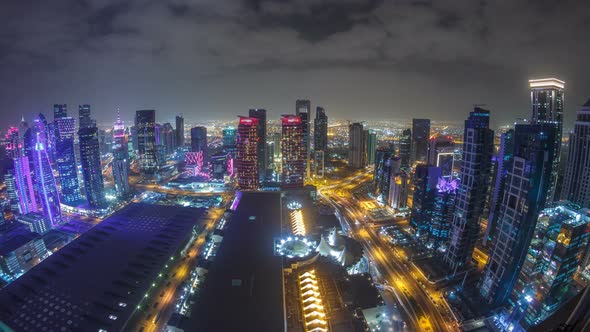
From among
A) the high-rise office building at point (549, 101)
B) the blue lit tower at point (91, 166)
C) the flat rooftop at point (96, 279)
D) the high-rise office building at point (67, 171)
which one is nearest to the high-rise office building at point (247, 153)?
the flat rooftop at point (96, 279)

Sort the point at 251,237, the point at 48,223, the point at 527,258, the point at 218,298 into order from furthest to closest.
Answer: the point at 48,223 → the point at 251,237 → the point at 218,298 → the point at 527,258

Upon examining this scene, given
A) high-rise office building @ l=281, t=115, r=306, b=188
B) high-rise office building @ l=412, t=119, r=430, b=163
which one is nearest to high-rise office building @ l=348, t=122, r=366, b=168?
high-rise office building @ l=412, t=119, r=430, b=163

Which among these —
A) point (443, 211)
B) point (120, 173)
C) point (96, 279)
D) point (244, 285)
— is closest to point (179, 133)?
point (120, 173)

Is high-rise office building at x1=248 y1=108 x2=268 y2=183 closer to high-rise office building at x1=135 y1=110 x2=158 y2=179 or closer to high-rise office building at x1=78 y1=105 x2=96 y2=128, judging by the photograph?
high-rise office building at x1=135 y1=110 x2=158 y2=179

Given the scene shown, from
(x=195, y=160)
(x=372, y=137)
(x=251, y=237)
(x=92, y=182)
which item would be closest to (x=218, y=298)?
(x=251, y=237)

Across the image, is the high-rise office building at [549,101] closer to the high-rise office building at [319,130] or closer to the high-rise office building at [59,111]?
the high-rise office building at [319,130]

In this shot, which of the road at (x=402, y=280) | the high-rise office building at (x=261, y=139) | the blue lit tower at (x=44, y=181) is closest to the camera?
the road at (x=402, y=280)

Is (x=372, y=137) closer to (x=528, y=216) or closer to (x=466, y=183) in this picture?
(x=466, y=183)
